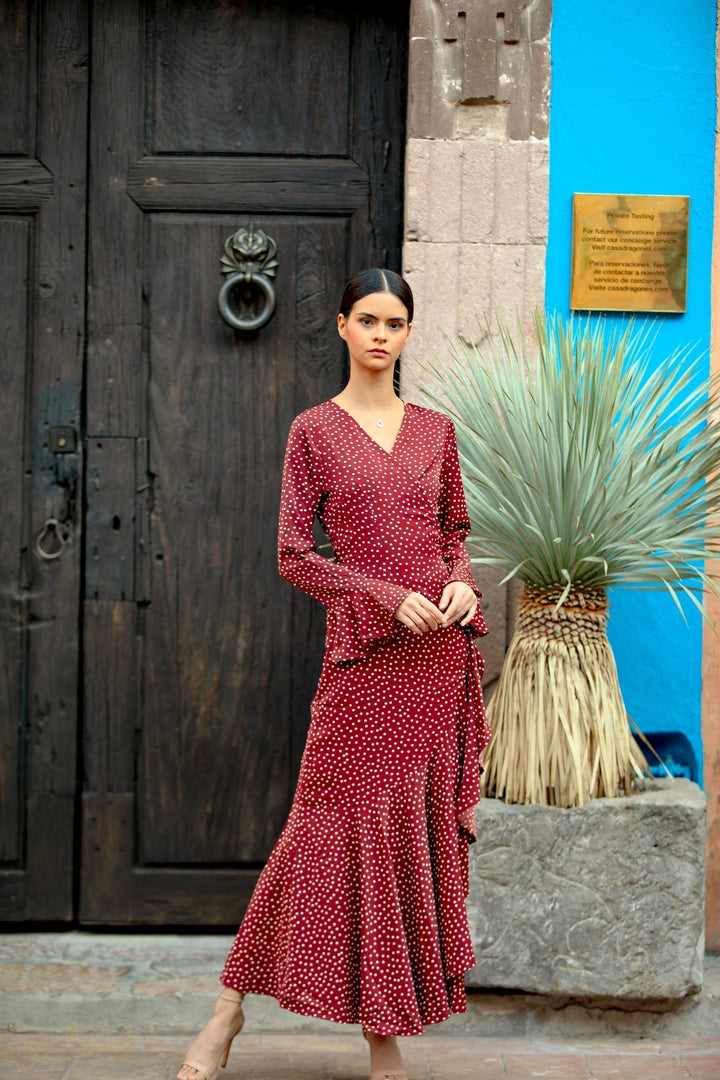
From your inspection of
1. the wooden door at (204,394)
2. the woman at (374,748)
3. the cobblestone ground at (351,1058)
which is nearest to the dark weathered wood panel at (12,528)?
the wooden door at (204,394)

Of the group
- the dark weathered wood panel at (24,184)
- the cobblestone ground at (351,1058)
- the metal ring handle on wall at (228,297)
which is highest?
the dark weathered wood panel at (24,184)

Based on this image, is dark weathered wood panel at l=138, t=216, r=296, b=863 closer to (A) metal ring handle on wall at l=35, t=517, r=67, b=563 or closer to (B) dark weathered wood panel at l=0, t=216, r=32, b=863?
(A) metal ring handle on wall at l=35, t=517, r=67, b=563

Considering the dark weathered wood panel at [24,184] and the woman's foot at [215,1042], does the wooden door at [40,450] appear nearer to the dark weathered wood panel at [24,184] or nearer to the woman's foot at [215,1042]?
the dark weathered wood panel at [24,184]

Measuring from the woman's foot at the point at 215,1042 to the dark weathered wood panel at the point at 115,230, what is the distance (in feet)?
5.17

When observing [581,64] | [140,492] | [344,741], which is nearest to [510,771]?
[344,741]

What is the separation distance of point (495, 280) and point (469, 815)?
1.47 metres

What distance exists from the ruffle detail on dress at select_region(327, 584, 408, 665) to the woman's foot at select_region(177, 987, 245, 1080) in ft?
2.63

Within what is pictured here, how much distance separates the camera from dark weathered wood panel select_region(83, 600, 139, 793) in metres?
3.27

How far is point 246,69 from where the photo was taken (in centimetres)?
327

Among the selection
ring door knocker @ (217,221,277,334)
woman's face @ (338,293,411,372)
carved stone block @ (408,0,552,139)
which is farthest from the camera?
ring door knocker @ (217,221,277,334)

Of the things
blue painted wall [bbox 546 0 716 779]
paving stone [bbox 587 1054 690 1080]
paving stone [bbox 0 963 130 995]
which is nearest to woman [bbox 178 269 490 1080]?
paving stone [bbox 587 1054 690 1080]

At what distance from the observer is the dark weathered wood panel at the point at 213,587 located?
3271mm

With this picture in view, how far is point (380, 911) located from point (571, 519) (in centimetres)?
98

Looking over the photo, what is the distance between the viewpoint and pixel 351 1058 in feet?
8.86
